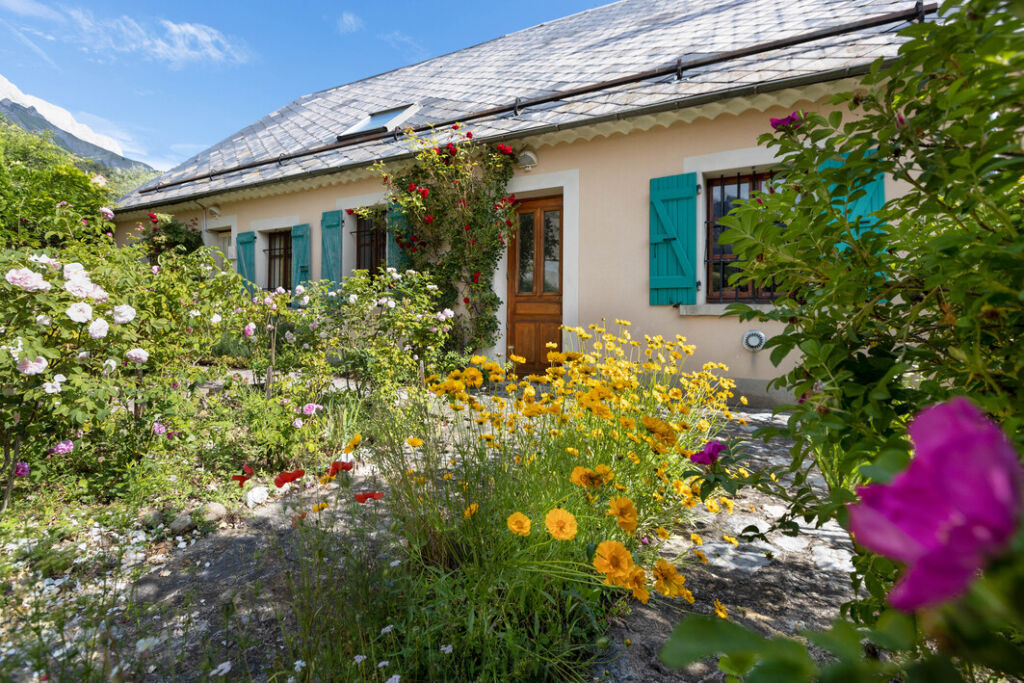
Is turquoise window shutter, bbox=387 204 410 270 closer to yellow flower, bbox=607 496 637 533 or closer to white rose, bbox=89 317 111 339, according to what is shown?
white rose, bbox=89 317 111 339

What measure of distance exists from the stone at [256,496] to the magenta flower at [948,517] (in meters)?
3.07

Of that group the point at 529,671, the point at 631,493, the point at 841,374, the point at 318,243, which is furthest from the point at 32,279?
the point at 318,243

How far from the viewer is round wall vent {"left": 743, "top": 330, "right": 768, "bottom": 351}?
5.06 m

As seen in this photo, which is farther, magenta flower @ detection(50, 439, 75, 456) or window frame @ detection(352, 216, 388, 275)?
window frame @ detection(352, 216, 388, 275)

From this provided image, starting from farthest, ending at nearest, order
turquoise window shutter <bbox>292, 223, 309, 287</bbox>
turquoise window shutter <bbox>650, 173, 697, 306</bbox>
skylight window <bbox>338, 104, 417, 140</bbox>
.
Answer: turquoise window shutter <bbox>292, 223, 309, 287</bbox>
skylight window <bbox>338, 104, 417, 140</bbox>
turquoise window shutter <bbox>650, 173, 697, 306</bbox>

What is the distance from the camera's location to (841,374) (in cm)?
96

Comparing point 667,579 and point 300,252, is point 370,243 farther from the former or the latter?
point 667,579

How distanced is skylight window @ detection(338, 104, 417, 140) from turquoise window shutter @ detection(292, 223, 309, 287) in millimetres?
1854

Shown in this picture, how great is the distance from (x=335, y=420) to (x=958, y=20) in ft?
12.7

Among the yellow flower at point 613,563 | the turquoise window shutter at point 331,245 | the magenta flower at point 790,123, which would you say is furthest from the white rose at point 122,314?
the turquoise window shutter at point 331,245

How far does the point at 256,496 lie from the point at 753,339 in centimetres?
472

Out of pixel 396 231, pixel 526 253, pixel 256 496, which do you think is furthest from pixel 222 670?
pixel 396 231

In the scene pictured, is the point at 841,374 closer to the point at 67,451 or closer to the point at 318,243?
the point at 67,451

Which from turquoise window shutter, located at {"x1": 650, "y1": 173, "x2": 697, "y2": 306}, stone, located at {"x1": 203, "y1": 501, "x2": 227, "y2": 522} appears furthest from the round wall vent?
stone, located at {"x1": 203, "y1": 501, "x2": 227, "y2": 522}
